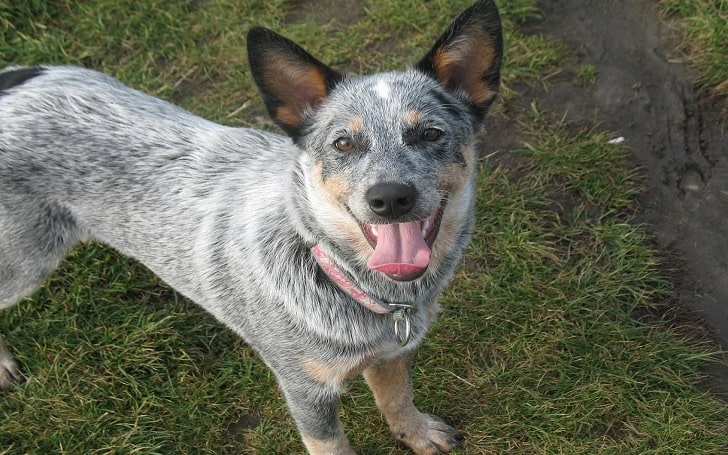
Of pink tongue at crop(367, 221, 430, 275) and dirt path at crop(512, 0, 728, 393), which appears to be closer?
pink tongue at crop(367, 221, 430, 275)

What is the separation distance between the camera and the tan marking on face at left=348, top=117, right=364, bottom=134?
8.88 feet

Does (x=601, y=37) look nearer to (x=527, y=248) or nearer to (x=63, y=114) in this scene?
(x=527, y=248)

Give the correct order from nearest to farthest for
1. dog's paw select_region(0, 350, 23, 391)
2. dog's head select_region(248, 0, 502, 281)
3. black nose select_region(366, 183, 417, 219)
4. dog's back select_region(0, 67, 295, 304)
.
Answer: black nose select_region(366, 183, 417, 219), dog's head select_region(248, 0, 502, 281), dog's back select_region(0, 67, 295, 304), dog's paw select_region(0, 350, 23, 391)

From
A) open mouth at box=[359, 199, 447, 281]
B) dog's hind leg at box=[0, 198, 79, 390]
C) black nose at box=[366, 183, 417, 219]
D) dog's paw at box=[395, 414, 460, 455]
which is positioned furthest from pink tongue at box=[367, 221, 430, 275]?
dog's hind leg at box=[0, 198, 79, 390]

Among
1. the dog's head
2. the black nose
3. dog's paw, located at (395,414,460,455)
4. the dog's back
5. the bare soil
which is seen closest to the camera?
the black nose

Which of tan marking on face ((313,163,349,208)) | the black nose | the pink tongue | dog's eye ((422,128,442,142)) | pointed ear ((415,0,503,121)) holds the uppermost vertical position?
pointed ear ((415,0,503,121))

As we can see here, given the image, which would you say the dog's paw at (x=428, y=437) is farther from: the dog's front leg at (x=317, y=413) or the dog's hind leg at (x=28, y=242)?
the dog's hind leg at (x=28, y=242)

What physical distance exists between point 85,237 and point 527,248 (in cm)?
253

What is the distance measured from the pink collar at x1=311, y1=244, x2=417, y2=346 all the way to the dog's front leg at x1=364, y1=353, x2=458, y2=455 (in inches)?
15.6

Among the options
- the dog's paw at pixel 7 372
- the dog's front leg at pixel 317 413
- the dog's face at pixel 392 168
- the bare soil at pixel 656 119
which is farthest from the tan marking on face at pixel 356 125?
the dog's paw at pixel 7 372

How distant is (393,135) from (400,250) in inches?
17.3

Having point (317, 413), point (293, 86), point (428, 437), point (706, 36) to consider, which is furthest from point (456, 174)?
point (706, 36)

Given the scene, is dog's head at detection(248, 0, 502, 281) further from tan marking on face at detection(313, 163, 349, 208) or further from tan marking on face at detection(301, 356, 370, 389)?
tan marking on face at detection(301, 356, 370, 389)

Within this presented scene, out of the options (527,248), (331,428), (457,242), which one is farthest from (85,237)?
(527,248)
